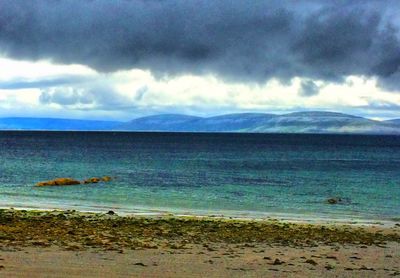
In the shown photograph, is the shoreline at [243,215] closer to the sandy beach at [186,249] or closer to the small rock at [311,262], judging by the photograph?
the sandy beach at [186,249]

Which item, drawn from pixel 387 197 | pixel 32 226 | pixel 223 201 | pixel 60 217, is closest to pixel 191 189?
pixel 223 201

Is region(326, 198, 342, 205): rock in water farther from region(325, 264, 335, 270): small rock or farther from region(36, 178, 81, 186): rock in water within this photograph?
region(325, 264, 335, 270): small rock

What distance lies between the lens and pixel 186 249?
16984 mm

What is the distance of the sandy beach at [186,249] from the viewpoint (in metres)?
13.9

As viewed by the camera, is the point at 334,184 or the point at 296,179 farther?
the point at 296,179

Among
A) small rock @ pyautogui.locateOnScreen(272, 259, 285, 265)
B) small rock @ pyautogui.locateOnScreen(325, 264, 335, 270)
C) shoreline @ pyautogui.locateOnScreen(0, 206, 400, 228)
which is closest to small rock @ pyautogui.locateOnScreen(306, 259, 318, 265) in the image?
small rock @ pyautogui.locateOnScreen(325, 264, 335, 270)

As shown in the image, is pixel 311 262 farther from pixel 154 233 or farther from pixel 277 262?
pixel 154 233

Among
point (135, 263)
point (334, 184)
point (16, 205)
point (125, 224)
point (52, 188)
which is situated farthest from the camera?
point (334, 184)

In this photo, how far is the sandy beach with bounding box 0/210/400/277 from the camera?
1385 centimetres

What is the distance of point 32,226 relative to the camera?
68.3 feet

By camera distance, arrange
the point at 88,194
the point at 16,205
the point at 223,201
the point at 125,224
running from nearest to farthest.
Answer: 1. the point at 125,224
2. the point at 16,205
3. the point at 223,201
4. the point at 88,194

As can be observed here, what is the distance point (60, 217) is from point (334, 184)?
37.6m

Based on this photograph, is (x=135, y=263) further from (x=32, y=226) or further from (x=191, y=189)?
(x=191, y=189)

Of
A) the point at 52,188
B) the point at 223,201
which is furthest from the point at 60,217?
the point at 52,188
